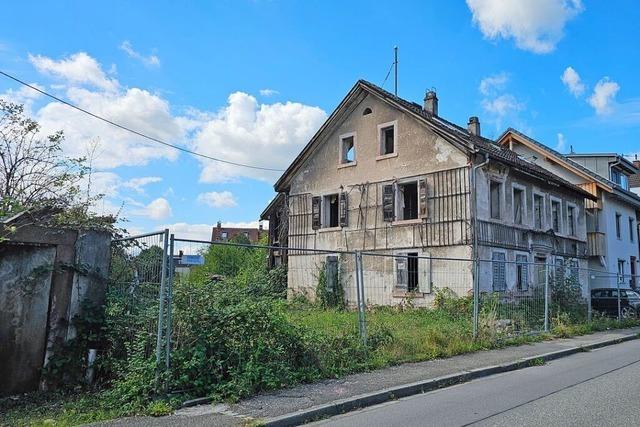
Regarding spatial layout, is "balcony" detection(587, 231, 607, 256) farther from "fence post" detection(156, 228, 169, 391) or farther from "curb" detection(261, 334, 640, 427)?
"fence post" detection(156, 228, 169, 391)

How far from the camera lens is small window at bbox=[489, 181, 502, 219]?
846 inches

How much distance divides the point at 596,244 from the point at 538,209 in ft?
23.3

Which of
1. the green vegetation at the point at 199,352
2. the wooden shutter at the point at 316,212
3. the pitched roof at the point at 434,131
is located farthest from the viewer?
the wooden shutter at the point at 316,212

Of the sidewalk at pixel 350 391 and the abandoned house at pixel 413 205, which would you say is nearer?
the sidewalk at pixel 350 391

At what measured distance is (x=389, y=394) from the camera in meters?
7.67

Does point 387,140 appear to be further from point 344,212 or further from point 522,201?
point 522,201

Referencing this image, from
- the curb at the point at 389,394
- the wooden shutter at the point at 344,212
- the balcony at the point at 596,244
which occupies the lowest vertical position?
the curb at the point at 389,394

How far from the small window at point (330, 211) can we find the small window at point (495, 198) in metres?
7.28

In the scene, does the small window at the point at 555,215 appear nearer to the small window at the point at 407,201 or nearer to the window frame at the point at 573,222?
the window frame at the point at 573,222

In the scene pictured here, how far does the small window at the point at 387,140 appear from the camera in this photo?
2350 cm

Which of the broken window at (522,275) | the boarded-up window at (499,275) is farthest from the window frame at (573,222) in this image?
the boarded-up window at (499,275)

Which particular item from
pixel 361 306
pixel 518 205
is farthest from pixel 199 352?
pixel 518 205

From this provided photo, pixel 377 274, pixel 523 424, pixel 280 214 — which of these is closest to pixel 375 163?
pixel 377 274

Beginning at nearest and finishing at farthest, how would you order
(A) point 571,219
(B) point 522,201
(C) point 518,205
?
(C) point 518,205
(B) point 522,201
(A) point 571,219
